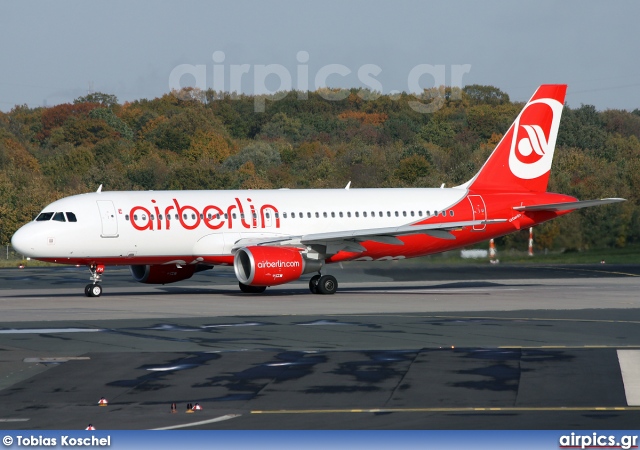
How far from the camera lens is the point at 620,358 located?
19.0m

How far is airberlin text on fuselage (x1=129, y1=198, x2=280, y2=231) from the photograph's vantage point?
34.8m

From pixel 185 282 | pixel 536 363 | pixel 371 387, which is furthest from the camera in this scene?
pixel 185 282

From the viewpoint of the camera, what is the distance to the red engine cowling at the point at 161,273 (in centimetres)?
3669

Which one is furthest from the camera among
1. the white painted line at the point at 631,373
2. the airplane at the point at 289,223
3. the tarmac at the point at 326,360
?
the airplane at the point at 289,223

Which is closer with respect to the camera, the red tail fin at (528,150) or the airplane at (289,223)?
the airplane at (289,223)

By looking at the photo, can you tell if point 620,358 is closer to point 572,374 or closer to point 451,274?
point 572,374

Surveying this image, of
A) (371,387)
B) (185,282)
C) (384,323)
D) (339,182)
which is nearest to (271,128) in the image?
(339,182)

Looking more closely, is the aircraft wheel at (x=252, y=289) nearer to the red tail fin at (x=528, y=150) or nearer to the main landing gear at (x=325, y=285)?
the main landing gear at (x=325, y=285)

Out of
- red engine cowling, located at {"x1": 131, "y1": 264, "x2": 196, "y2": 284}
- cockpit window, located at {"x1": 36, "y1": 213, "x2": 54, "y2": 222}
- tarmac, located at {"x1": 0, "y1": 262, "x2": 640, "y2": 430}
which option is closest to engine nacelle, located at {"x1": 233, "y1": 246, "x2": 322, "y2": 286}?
tarmac, located at {"x1": 0, "y1": 262, "x2": 640, "y2": 430}

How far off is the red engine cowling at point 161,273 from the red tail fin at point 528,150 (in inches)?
437

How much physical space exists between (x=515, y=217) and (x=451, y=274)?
6581mm

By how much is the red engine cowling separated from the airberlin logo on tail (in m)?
13.2

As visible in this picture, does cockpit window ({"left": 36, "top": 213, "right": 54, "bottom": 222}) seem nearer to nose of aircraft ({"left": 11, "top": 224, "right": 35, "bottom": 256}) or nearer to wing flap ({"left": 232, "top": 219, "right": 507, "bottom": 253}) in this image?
nose of aircraft ({"left": 11, "top": 224, "right": 35, "bottom": 256})

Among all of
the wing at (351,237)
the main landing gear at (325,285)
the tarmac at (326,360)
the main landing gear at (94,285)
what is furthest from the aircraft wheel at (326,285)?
the main landing gear at (94,285)
